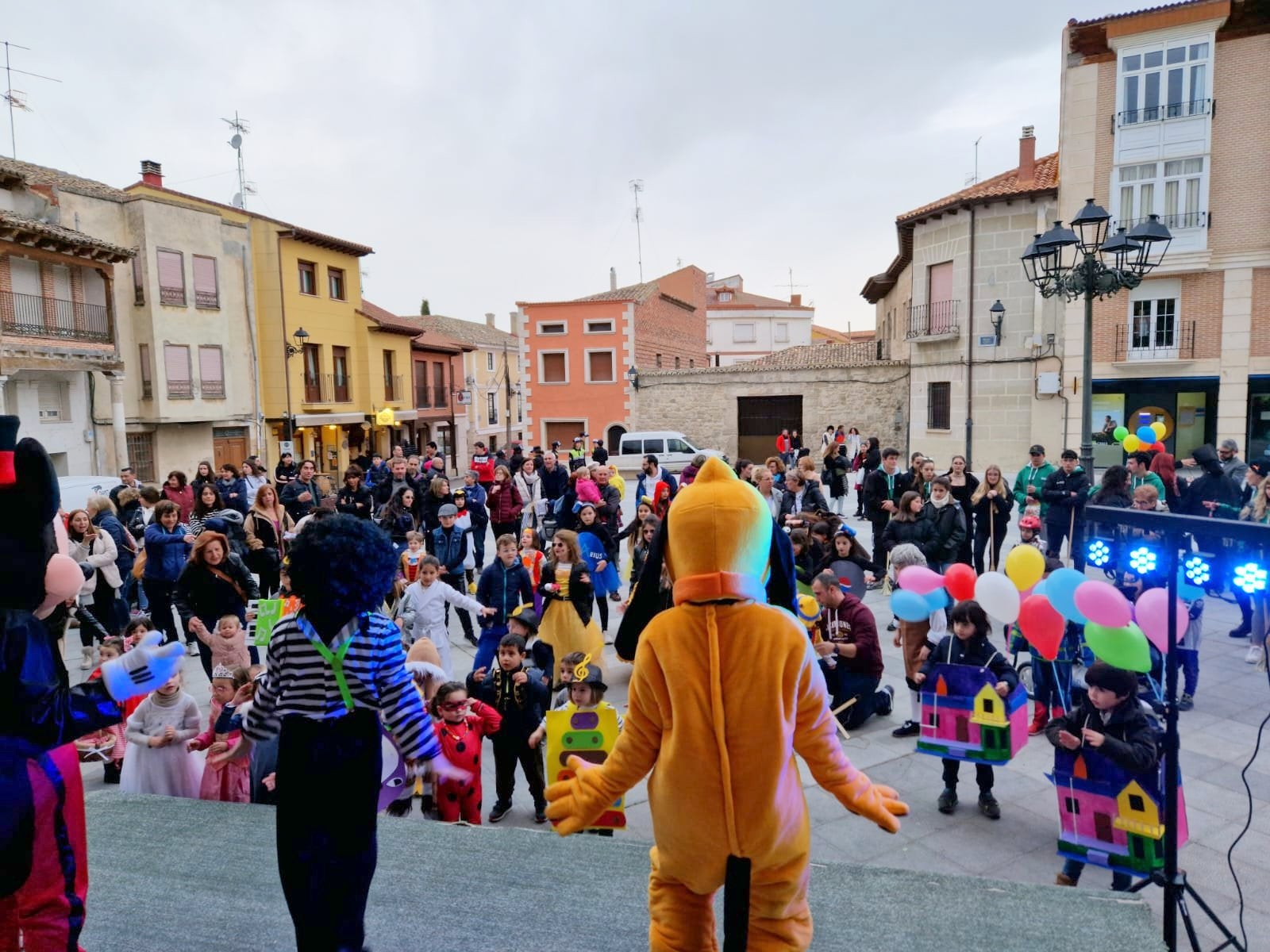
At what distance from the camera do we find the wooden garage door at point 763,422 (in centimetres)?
2884

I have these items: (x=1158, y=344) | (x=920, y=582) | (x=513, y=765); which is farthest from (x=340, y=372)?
(x=920, y=582)

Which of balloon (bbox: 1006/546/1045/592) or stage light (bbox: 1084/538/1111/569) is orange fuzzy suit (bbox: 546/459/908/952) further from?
balloon (bbox: 1006/546/1045/592)

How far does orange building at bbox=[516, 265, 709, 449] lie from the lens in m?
31.9

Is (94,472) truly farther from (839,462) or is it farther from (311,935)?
(311,935)

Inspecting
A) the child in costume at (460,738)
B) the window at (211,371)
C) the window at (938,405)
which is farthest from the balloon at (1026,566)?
the window at (211,371)

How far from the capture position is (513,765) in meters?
4.76

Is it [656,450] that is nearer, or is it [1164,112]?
[1164,112]

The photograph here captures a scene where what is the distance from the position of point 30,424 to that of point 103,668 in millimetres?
19803

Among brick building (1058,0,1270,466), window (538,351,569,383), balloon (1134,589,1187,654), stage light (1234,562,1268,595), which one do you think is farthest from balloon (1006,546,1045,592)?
window (538,351,569,383)

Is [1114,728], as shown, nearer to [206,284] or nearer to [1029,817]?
[1029,817]

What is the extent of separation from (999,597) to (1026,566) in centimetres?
62

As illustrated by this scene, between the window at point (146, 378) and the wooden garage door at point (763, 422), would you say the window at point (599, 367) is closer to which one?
the wooden garage door at point (763, 422)

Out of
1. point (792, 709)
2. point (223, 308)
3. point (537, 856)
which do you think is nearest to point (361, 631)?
point (792, 709)

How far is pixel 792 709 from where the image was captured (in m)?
2.32
